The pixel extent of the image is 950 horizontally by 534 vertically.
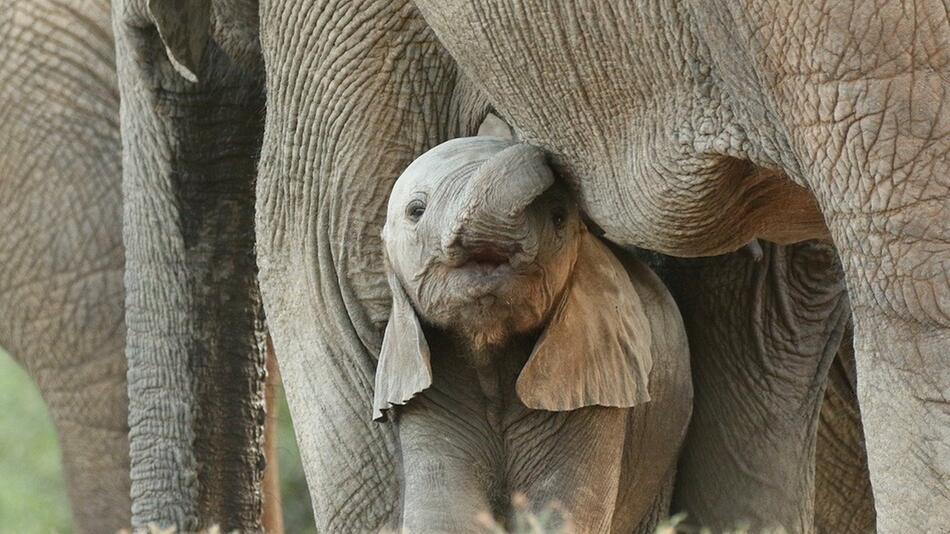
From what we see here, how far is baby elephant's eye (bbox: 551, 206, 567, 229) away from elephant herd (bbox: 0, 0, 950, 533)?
0.01m

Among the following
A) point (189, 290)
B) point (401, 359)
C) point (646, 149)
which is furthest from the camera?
point (189, 290)

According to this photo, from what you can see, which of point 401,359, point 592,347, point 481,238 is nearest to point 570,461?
point 592,347

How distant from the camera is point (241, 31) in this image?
168 inches

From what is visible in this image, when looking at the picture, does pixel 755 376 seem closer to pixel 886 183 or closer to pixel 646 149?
pixel 646 149

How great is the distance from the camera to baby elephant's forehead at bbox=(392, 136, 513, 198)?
10.9 feet

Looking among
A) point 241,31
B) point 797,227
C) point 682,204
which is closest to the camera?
point 682,204

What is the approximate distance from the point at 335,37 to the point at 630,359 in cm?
66

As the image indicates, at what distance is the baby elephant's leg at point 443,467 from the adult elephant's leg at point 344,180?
0.67 ft

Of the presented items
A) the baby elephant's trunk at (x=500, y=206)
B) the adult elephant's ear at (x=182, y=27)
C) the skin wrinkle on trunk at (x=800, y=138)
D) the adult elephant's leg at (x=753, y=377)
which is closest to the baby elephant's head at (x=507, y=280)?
the baby elephant's trunk at (x=500, y=206)

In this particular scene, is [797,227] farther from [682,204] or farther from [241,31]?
[241,31]

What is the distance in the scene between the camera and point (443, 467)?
3.47 meters

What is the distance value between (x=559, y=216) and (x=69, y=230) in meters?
1.94

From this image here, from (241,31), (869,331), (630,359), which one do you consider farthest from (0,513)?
(869,331)

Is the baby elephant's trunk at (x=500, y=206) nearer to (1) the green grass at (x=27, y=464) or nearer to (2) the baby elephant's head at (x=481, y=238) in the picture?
(2) the baby elephant's head at (x=481, y=238)
